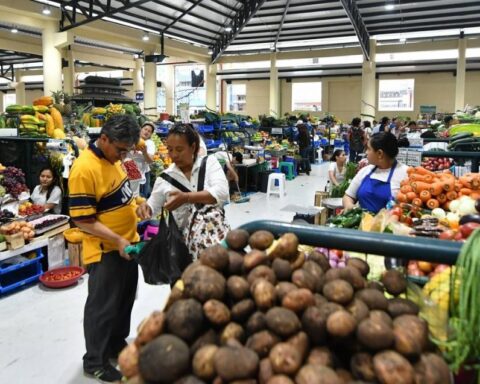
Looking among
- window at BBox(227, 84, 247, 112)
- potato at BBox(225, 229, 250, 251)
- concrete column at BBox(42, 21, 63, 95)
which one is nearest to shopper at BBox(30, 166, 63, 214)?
potato at BBox(225, 229, 250, 251)

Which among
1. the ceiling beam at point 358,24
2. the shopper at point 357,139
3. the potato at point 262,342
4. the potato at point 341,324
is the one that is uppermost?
the ceiling beam at point 358,24

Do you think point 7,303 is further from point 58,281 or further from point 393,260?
point 393,260

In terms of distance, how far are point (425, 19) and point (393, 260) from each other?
1642 cm

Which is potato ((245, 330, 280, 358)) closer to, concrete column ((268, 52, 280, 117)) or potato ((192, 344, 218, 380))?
potato ((192, 344, 218, 380))

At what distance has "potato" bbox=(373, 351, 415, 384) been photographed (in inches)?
36.0

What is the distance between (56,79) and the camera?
1136 centimetres

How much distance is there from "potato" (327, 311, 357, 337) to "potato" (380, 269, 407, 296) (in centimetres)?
26

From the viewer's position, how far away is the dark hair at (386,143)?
3.29 meters

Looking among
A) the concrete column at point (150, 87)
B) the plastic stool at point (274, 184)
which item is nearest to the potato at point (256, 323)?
the plastic stool at point (274, 184)

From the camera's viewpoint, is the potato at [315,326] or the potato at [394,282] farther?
the potato at [394,282]

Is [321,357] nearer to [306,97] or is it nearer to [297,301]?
[297,301]

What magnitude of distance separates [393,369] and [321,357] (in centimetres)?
16

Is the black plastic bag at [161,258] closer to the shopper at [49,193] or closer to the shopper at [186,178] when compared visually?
the shopper at [186,178]

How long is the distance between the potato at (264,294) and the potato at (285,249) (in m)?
0.14
